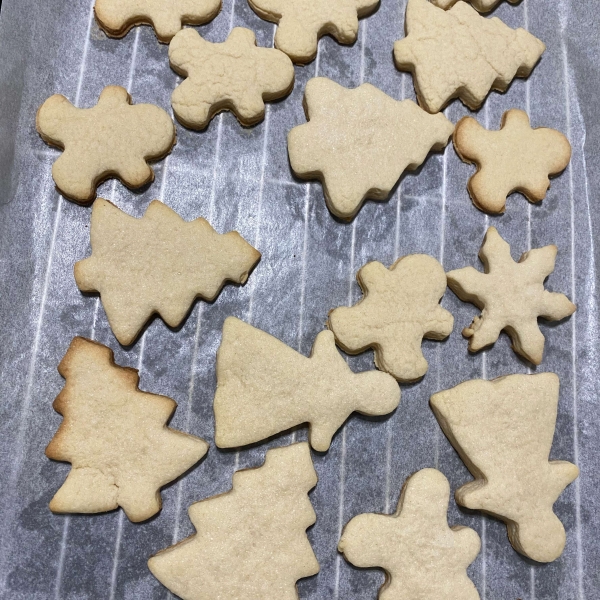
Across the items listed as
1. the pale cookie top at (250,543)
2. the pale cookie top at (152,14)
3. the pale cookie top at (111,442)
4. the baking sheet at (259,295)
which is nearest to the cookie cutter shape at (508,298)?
the baking sheet at (259,295)

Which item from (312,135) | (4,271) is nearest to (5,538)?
(4,271)

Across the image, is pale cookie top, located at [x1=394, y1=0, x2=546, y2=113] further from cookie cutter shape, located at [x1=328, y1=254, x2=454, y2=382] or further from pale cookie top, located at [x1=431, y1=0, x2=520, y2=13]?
cookie cutter shape, located at [x1=328, y1=254, x2=454, y2=382]

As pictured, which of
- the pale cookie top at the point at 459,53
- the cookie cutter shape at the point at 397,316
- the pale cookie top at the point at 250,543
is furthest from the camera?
the pale cookie top at the point at 459,53

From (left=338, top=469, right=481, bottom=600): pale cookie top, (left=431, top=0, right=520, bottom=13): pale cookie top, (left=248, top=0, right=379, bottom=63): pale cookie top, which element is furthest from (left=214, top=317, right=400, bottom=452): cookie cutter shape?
(left=431, top=0, right=520, bottom=13): pale cookie top

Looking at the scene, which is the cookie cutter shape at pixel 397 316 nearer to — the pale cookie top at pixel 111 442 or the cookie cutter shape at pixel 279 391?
→ the cookie cutter shape at pixel 279 391

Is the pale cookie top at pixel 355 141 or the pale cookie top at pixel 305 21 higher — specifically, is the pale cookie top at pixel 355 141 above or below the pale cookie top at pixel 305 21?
below

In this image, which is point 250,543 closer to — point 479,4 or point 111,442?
point 111,442
